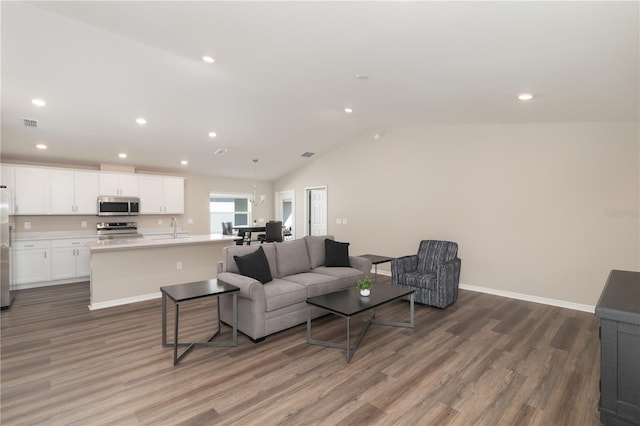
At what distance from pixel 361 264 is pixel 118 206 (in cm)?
502

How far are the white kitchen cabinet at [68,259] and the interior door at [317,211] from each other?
16.1 feet

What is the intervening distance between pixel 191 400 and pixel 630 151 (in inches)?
219

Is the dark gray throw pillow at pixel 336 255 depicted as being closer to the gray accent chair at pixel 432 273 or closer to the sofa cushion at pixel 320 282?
the sofa cushion at pixel 320 282

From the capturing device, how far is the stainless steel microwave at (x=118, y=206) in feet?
19.9

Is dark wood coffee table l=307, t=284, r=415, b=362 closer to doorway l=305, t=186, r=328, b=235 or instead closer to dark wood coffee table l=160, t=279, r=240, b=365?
dark wood coffee table l=160, t=279, r=240, b=365

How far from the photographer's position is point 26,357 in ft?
9.34

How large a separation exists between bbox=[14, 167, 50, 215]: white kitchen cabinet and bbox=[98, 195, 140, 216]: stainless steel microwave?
2.68ft

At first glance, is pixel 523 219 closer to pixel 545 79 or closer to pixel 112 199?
pixel 545 79

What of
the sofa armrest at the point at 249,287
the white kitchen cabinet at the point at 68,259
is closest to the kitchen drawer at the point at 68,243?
the white kitchen cabinet at the point at 68,259

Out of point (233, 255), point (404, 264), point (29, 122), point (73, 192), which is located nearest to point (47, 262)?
point (73, 192)

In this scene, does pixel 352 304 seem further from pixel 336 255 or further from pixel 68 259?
pixel 68 259

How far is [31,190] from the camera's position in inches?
214

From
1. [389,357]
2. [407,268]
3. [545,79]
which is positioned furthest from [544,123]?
[389,357]

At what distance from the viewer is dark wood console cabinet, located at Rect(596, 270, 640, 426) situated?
168 cm
